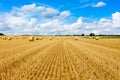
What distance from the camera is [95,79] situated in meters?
8.17

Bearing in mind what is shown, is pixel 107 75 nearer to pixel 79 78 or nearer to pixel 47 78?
pixel 79 78

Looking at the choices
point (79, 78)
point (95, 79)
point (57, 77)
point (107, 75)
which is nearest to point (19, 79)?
point (57, 77)

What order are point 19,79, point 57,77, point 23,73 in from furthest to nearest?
1. point 23,73
2. point 57,77
3. point 19,79

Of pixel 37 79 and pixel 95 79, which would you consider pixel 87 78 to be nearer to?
pixel 95 79

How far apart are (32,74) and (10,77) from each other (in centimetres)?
117

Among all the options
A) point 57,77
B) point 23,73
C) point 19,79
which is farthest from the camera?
point 23,73

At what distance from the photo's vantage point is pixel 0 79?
318 inches

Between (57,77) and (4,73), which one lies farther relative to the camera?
(4,73)

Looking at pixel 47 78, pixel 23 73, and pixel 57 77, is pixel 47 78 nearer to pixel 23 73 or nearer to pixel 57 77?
pixel 57 77

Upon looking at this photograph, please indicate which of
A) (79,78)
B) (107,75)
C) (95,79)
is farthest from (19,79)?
(107,75)

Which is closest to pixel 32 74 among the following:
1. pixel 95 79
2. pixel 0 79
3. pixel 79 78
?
pixel 0 79

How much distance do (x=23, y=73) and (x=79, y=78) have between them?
2.91 meters

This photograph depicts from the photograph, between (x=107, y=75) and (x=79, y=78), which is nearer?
(x=79, y=78)

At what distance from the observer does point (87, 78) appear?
27.4 feet
